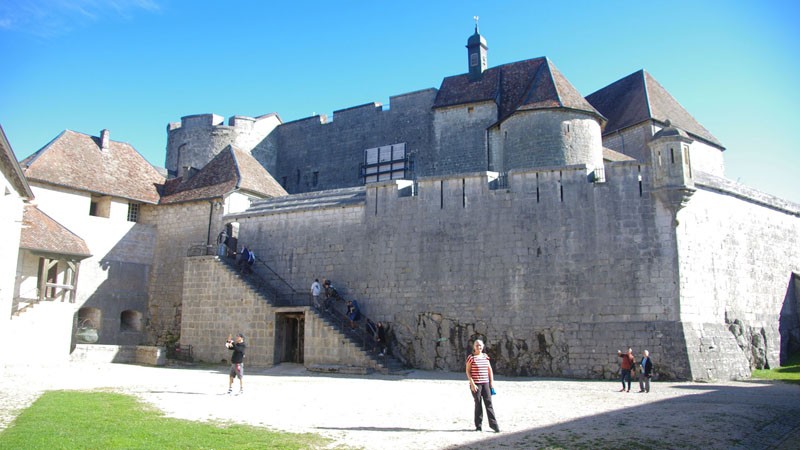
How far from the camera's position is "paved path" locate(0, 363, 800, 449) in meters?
9.63

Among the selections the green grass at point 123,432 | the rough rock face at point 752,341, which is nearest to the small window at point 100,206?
the green grass at point 123,432

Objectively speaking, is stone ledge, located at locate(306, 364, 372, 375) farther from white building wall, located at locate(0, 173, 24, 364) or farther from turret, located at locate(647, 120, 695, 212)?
turret, located at locate(647, 120, 695, 212)

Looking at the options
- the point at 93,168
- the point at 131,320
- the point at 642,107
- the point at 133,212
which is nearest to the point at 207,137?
the point at 133,212

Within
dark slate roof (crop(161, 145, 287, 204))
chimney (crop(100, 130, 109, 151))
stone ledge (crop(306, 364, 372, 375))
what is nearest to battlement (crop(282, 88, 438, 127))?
dark slate roof (crop(161, 145, 287, 204))

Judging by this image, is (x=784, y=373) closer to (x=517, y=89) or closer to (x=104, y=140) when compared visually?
(x=517, y=89)

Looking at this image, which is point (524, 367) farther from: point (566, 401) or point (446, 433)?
point (446, 433)

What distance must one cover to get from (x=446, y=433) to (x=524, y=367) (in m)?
10.4

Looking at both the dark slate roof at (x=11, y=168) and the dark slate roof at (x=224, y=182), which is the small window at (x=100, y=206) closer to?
the dark slate roof at (x=224, y=182)

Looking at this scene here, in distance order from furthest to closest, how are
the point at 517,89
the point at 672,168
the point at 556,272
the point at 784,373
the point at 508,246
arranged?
the point at 517,89 → the point at 508,246 → the point at 784,373 → the point at 556,272 → the point at 672,168

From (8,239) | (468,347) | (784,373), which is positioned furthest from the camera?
(468,347)

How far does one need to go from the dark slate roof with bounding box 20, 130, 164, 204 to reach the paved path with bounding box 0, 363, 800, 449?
9.69m

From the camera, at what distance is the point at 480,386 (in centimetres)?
1020

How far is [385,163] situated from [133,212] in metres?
12.6

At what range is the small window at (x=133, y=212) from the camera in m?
29.0
